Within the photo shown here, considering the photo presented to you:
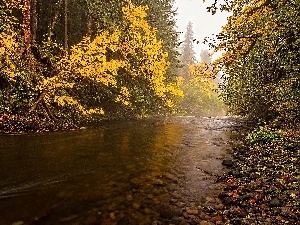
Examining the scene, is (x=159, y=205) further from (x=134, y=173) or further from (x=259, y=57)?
(x=259, y=57)

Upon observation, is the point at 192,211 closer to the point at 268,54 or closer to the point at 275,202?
the point at 275,202

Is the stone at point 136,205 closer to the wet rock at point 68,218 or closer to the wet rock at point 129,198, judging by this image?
the wet rock at point 129,198

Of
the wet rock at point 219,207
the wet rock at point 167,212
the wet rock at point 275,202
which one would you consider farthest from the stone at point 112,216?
the wet rock at point 275,202

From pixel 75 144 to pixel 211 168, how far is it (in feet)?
17.6

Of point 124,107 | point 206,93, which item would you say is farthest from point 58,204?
point 206,93

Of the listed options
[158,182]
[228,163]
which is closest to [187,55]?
[228,163]

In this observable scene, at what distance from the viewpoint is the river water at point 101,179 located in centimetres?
545

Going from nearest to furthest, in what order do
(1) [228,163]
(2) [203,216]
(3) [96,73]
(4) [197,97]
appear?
(2) [203,216]
(1) [228,163]
(3) [96,73]
(4) [197,97]

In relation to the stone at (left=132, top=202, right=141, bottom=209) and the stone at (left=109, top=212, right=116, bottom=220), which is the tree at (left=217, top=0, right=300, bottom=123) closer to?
the stone at (left=132, top=202, right=141, bottom=209)

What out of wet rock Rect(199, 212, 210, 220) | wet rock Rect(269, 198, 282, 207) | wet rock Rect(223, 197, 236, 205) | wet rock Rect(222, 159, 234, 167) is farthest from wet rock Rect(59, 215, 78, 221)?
wet rock Rect(222, 159, 234, 167)

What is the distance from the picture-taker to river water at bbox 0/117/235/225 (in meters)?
5.45

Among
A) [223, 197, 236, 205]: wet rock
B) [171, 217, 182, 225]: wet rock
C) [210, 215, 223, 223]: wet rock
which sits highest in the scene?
[223, 197, 236, 205]: wet rock

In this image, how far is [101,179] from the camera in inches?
292

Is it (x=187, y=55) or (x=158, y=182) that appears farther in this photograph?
(x=187, y=55)
